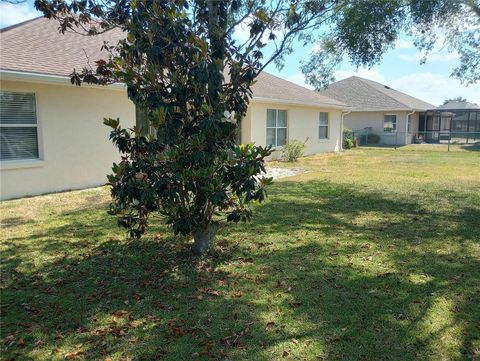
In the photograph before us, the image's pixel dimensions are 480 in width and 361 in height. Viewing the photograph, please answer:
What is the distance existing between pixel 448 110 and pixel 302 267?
35492 mm

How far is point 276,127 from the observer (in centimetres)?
1878

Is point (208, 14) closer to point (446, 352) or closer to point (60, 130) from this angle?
point (446, 352)

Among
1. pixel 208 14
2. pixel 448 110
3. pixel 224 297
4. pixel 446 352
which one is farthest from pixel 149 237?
pixel 448 110

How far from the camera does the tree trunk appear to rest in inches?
211

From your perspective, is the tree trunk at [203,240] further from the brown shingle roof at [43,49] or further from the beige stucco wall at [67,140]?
the beige stucco wall at [67,140]

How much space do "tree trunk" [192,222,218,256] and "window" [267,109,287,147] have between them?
13.1 m

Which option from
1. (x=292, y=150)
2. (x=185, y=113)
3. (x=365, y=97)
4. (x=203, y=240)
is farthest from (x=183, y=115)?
(x=365, y=97)

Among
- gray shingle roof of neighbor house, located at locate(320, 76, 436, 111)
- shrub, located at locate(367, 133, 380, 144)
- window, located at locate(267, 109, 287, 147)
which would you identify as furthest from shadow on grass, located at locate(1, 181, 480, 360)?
shrub, located at locate(367, 133, 380, 144)

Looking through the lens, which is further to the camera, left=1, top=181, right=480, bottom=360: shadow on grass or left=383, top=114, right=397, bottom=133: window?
left=383, top=114, right=397, bottom=133: window

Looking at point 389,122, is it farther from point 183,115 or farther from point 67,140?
point 183,115

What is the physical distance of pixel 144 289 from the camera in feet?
14.8

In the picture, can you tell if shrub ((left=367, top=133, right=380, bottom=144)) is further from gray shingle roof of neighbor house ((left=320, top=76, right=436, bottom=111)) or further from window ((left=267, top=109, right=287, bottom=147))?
window ((left=267, top=109, right=287, bottom=147))

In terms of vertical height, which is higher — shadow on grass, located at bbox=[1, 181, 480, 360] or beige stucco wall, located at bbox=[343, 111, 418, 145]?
beige stucco wall, located at bbox=[343, 111, 418, 145]

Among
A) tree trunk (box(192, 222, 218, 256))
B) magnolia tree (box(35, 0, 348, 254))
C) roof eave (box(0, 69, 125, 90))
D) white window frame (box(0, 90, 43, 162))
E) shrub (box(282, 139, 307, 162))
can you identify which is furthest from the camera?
shrub (box(282, 139, 307, 162))
